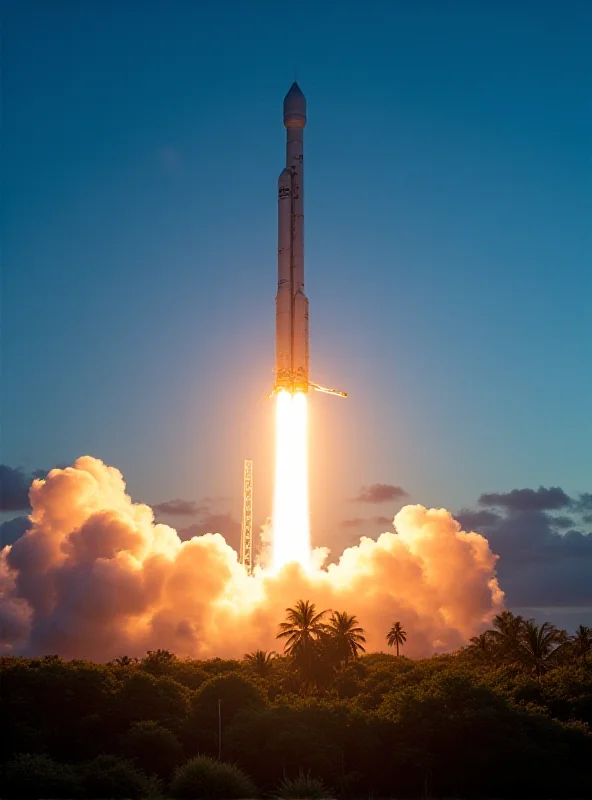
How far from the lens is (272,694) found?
11381 cm

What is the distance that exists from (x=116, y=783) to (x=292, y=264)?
228 ft

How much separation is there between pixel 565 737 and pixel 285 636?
1532 inches

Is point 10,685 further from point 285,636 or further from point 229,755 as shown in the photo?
point 285,636

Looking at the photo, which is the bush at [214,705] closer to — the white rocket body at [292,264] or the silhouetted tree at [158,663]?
the silhouetted tree at [158,663]

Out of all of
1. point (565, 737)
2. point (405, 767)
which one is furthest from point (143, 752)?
point (565, 737)

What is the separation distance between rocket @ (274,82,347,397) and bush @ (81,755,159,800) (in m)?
54.3

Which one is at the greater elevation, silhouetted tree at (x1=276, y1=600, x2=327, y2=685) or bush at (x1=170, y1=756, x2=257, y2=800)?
silhouetted tree at (x1=276, y1=600, x2=327, y2=685)

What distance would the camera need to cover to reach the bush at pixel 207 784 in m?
70.9

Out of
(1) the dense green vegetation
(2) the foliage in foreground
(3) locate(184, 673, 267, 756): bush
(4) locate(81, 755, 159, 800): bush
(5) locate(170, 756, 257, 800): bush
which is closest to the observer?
(2) the foliage in foreground

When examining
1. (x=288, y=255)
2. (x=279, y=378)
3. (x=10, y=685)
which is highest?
(x=288, y=255)

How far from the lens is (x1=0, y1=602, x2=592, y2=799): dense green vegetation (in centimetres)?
8581

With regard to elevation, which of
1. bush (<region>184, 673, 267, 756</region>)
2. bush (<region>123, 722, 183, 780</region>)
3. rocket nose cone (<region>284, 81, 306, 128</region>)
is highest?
rocket nose cone (<region>284, 81, 306, 128</region>)

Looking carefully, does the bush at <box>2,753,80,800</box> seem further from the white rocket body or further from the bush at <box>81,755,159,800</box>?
the white rocket body

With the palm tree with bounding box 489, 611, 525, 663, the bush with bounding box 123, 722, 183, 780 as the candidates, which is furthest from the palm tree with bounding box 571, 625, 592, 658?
the bush with bounding box 123, 722, 183, 780
